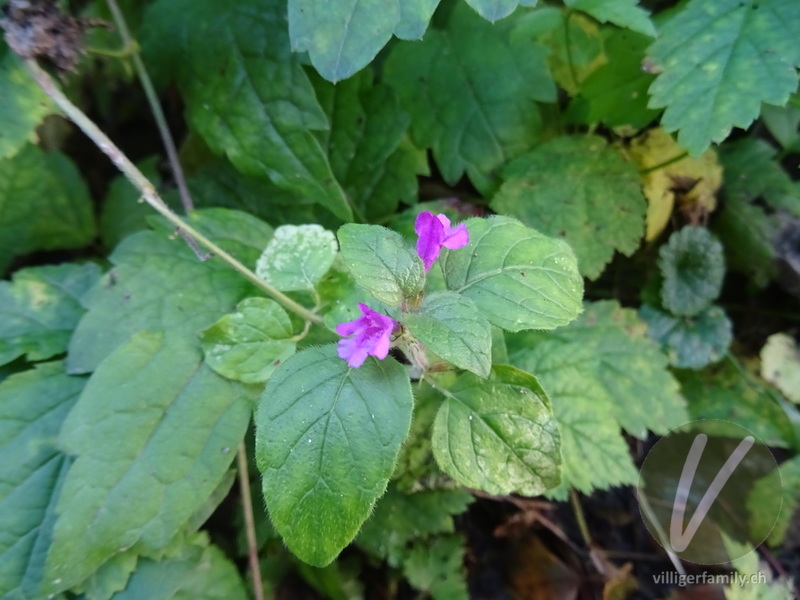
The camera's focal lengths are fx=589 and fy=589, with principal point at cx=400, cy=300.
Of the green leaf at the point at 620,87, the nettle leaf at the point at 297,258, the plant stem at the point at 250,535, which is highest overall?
the green leaf at the point at 620,87

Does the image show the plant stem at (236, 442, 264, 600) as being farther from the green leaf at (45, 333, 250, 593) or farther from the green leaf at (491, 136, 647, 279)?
the green leaf at (491, 136, 647, 279)

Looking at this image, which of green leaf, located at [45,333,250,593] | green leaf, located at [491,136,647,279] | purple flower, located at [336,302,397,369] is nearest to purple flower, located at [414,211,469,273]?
purple flower, located at [336,302,397,369]

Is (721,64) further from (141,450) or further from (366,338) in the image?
(141,450)

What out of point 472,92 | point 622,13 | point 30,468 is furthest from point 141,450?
point 622,13

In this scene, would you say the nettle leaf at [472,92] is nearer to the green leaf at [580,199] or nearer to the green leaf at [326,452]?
the green leaf at [580,199]

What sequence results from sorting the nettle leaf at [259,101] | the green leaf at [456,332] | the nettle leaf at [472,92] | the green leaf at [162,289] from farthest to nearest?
the nettle leaf at [472,92] < the nettle leaf at [259,101] < the green leaf at [162,289] < the green leaf at [456,332]

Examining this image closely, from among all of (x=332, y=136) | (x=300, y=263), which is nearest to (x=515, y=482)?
(x=300, y=263)

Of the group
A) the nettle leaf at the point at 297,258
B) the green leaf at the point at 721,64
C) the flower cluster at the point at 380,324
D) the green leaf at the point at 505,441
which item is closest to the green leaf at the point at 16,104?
the nettle leaf at the point at 297,258
